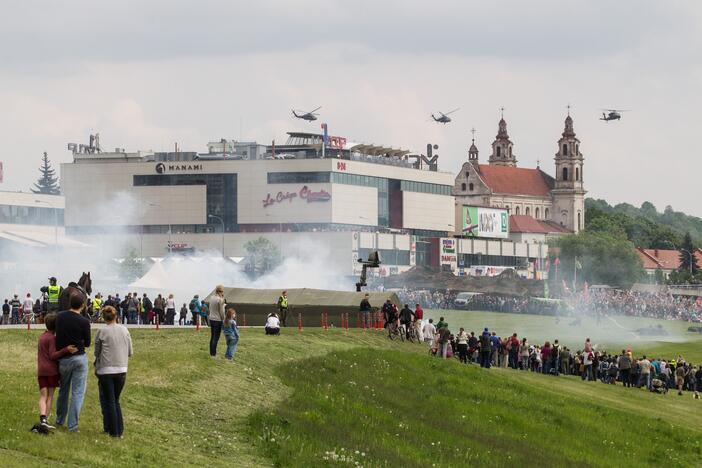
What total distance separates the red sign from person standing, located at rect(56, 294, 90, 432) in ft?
571

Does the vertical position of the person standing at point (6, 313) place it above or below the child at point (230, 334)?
above

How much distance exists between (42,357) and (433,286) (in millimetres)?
123835

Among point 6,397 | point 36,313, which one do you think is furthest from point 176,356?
point 36,313

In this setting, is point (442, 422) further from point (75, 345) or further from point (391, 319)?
point (391, 319)

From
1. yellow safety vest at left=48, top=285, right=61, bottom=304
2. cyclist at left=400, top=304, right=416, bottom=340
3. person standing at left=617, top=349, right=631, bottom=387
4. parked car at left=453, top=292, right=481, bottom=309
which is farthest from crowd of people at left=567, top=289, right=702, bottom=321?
yellow safety vest at left=48, top=285, right=61, bottom=304

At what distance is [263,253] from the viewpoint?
177 meters

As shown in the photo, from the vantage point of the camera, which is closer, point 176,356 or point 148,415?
point 148,415

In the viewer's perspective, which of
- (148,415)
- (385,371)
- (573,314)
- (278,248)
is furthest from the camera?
(278,248)

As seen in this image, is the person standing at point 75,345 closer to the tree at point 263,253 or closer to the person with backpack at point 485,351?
Answer: the person with backpack at point 485,351

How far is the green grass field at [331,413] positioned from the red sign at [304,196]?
142 m

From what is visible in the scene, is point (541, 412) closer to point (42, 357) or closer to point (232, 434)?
point (232, 434)

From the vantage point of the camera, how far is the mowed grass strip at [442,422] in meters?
30.5

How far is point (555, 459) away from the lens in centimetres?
3734

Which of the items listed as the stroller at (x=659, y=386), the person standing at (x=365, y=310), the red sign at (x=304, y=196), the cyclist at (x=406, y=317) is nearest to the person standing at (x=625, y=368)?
the stroller at (x=659, y=386)
